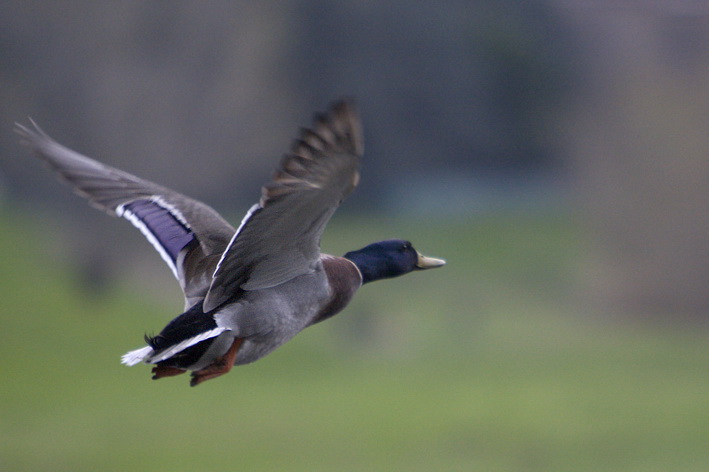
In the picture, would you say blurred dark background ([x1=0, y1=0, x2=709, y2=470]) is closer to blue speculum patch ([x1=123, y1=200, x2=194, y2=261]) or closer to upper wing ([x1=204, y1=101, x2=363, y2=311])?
blue speculum patch ([x1=123, y1=200, x2=194, y2=261])

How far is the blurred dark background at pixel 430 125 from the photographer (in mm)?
19062

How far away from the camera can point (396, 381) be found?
97.3ft

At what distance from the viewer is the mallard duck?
14.5 ft

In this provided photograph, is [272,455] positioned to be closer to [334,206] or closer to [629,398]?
[629,398]

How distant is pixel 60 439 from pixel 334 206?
18937 millimetres

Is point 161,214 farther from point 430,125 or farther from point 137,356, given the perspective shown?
point 430,125

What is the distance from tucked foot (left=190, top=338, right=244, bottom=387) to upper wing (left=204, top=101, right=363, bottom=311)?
0.20 m

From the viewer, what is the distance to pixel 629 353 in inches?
1181

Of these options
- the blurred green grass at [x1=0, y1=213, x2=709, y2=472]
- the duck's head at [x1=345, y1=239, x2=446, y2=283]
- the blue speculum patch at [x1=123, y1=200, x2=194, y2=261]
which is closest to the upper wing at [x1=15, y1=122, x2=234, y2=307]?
the blue speculum patch at [x1=123, y1=200, x2=194, y2=261]

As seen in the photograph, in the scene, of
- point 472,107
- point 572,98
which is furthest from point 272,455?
point 572,98

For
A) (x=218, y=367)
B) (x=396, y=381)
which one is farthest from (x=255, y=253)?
(x=396, y=381)

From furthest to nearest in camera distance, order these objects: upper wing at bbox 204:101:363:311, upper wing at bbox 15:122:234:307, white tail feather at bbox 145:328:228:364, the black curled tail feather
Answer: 1. upper wing at bbox 15:122:234:307
2. the black curled tail feather
3. white tail feather at bbox 145:328:228:364
4. upper wing at bbox 204:101:363:311

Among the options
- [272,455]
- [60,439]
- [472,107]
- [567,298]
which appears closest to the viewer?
[60,439]

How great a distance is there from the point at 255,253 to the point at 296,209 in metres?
0.40
